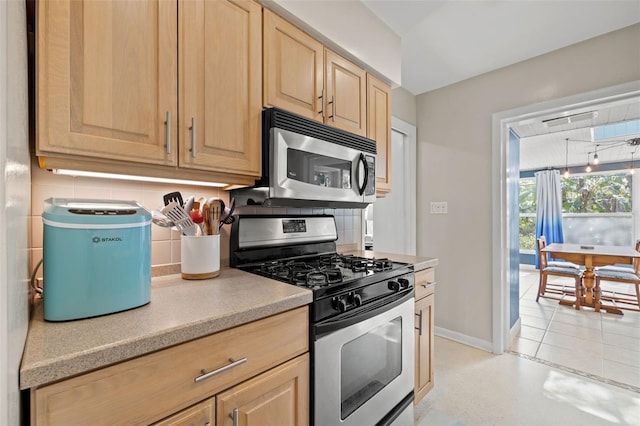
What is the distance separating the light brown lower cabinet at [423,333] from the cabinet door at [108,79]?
1.51 meters

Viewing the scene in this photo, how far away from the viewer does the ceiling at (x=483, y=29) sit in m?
1.81

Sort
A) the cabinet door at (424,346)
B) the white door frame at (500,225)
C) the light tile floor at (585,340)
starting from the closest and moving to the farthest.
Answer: the cabinet door at (424,346) < the light tile floor at (585,340) < the white door frame at (500,225)

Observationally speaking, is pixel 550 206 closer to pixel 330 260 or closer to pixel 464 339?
pixel 464 339

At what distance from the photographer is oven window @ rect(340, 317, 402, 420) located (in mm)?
1206

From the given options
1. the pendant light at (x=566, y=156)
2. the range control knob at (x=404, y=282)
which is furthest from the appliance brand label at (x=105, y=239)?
the pendant light at (x=566, y=156)

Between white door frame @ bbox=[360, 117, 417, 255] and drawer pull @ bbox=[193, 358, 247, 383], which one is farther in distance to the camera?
white door frame @ bbox=[360, 117, 417, 255]

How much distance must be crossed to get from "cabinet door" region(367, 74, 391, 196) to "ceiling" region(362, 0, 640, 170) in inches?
→ 17.5

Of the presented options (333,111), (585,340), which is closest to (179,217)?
(333,111)

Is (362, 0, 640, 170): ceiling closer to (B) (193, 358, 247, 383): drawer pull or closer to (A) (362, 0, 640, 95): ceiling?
(A) (362, 0, 640, 95): ceiling

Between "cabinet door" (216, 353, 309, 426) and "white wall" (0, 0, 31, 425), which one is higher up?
"white wall" (0, 0, 31, 425)

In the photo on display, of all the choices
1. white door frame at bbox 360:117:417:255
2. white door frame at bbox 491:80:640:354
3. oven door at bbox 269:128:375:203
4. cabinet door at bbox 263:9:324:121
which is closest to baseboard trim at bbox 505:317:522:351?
white door frame at bbox 491:80:640:354

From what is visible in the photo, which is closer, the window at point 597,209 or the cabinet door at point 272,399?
the cabinet door at point 272,399

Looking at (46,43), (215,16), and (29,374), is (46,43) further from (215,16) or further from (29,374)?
(29,374)

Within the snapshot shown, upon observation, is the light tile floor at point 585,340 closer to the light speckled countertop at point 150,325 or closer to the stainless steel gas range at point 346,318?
the stainless steel gas range at point 346,318
